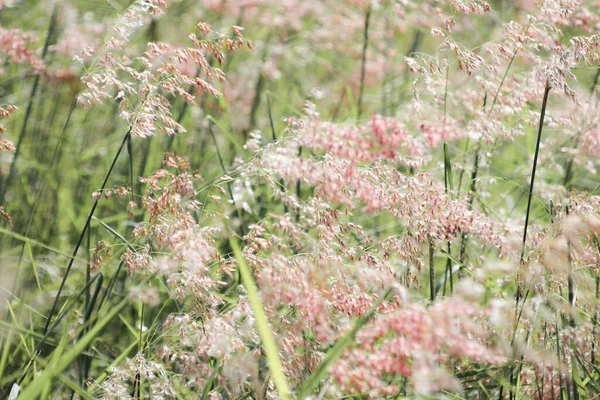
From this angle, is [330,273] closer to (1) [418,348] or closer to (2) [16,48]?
(1) [418,348]

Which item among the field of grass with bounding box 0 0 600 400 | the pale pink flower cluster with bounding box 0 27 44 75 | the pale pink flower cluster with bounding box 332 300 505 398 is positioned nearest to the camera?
the pale pink flower cluster with bounding box 332 300 505 398

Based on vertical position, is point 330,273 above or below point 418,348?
below

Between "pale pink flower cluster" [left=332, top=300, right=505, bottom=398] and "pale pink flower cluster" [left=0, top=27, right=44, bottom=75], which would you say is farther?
"pale pink flower cluster" [left=0, top=27, right=44, bottom=75]

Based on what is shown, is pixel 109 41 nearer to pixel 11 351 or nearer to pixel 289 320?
pixel 289 320

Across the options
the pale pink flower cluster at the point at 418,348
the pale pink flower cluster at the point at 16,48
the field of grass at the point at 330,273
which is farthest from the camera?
the pale pink flower cluster at the point at 16,48

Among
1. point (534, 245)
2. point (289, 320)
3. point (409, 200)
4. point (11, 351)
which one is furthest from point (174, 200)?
point (534, 245)

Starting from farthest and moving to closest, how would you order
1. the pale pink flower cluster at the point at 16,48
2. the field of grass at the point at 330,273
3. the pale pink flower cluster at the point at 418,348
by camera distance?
the pale pink flower cluster at the point at 16,48 → the field of grass at the point at 330,273 → the pale pink flower cluster at the point at 418,348

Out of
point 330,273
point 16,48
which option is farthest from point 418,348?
point 16,48

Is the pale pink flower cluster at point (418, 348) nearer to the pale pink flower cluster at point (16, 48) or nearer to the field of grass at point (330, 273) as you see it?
the field of grass at point (330, 273)

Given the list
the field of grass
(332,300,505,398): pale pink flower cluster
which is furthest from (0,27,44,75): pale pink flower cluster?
(332,300,505,398): pale pink flower cluster

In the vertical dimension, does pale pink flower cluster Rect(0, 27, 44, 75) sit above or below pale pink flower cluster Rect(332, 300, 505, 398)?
above

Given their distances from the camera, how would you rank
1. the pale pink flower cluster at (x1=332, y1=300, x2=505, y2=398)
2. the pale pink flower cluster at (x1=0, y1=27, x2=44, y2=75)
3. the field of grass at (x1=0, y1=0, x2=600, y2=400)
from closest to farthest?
the pale pink flower cluster at (x1=332, y1=300, x2=505, y2=398) < the field of grass at (x1=0, y1=0, x2=600, y2=400) < the pale pink flower cluster at (x1=0, y1=27, x2=44, y2=75)

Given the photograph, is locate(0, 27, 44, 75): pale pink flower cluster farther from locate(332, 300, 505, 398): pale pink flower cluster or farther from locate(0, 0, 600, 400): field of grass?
locate(332, 300, 505, 398): pale pink flower cluster

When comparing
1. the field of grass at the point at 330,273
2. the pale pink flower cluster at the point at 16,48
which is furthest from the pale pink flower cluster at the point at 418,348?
the pale pink flower cluster at the point at 16,48
